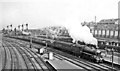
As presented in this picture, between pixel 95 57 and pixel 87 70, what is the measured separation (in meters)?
4.30

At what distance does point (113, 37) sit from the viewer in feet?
166

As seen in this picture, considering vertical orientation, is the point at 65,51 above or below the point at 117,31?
below

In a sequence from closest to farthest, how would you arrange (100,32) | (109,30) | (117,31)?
1. (117,31)
2. (109,30)
3. (100,32)

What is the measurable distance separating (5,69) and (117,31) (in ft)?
129

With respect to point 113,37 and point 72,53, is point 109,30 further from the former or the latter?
point 72,53

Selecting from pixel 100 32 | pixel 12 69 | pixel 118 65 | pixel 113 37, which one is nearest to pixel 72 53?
pixel 118 65

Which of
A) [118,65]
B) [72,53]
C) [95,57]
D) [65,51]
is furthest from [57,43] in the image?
[118,65]

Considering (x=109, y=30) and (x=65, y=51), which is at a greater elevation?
(x=109, y=30)

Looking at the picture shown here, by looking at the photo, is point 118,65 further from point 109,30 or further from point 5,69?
point 109,30

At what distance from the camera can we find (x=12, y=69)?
20.5 metres

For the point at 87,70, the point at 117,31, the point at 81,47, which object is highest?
the point at 117,31

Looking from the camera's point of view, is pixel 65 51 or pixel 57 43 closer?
pixel 65 51

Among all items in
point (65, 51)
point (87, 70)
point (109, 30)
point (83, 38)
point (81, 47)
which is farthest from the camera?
point (109, 30)

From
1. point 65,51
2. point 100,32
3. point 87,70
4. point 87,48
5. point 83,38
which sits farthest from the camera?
point 100,32
